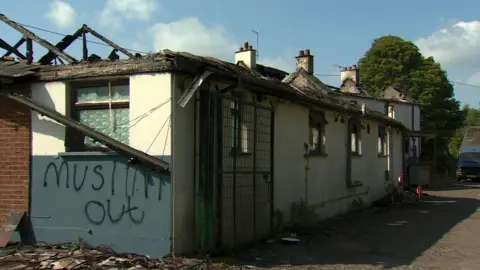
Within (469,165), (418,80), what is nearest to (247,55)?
(469,165)

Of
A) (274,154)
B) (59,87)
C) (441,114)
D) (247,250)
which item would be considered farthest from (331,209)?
(441,114)

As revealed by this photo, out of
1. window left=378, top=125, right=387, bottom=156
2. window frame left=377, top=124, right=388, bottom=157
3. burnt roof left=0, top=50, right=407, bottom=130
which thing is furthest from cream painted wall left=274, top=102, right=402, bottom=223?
burnt roof left=0, top=50, right=407, bottom=130

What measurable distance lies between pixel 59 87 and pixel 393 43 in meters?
43.1

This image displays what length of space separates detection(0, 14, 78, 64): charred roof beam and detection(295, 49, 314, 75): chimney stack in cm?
1943

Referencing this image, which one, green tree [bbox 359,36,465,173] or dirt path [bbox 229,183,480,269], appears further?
green tree [bbox 359,36,465,173]

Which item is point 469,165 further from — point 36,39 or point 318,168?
point 36,39

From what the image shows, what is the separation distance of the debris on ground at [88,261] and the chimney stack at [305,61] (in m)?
21.1

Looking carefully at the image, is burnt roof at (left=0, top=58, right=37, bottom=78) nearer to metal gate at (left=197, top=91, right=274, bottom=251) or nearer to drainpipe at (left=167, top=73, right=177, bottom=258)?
drainpipe at (left=167, top=73, right=177, bottom=258)

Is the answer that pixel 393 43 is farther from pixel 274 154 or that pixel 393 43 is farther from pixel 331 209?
pixel 274 154

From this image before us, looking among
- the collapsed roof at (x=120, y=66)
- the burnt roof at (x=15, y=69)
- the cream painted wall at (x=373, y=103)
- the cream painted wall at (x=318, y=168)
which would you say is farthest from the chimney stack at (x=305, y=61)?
the burnt roof at (x=15, y=69)

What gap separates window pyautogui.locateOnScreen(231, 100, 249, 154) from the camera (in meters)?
8.88

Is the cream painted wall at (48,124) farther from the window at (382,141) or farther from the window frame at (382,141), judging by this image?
the window at (382,141)

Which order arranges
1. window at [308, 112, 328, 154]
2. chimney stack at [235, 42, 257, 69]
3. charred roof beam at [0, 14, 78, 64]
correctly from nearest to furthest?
charred roof beam at [0, 14, 78, 64] → window at [308, 112, 328, 154] → chimney stack at [235, 42, 257, 69]

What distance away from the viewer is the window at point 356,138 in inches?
648
